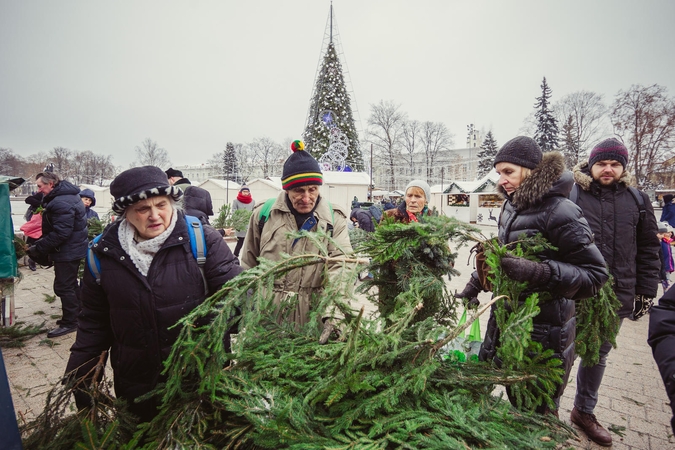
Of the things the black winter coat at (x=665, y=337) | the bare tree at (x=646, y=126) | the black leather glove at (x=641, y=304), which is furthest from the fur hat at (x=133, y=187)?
the bare tree at (x=646, y=126)

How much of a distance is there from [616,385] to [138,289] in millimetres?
4481

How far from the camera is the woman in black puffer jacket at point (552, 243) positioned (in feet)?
5.51

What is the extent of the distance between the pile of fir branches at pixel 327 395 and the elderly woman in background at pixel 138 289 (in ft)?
1.06

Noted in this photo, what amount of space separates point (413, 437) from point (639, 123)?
36.0 m

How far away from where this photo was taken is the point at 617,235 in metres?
2.67

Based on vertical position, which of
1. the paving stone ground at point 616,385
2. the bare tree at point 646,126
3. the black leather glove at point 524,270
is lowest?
the paving stone ground at point 616,385

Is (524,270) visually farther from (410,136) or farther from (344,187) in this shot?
(410,136)

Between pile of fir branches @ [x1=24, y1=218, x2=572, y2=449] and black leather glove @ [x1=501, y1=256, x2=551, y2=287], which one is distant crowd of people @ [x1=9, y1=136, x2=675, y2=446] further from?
pile of fir branches @ [x1=24, y1=218, x2=572, y2=449]

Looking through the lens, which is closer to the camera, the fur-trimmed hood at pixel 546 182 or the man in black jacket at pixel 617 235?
the fur-trimmed hood at pixel 546 182

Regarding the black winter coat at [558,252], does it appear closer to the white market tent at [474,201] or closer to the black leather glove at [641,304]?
the black leather glove at [641,304]

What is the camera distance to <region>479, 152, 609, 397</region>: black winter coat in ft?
5.63

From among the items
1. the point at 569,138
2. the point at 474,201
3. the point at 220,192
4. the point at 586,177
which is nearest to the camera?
the point at 586,177

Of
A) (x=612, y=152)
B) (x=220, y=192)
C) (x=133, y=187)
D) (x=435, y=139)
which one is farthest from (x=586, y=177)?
(x=435, y=139)

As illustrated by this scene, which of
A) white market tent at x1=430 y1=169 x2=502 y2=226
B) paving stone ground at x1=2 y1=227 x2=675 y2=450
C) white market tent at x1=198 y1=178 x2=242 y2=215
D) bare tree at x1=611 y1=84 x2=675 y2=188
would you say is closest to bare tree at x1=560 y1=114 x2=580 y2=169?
bare tree at x1=611 y1=84 x2=675 y2=188
